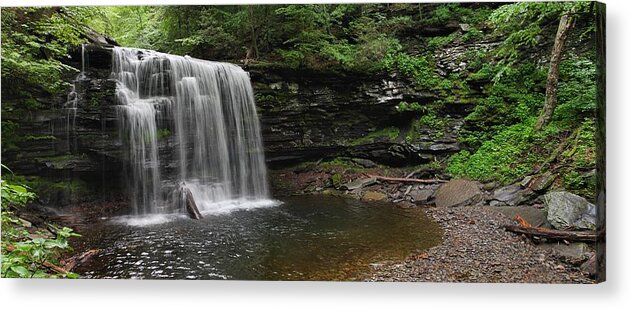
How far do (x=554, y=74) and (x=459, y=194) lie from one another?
1.75 meters

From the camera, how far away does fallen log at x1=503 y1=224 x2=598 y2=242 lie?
3166 millimetres

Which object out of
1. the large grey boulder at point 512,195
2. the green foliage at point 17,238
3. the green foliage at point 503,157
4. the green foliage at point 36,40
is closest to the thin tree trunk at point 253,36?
the green foliage at point 36,40

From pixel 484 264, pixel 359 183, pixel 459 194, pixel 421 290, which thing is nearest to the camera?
pixel 421 290

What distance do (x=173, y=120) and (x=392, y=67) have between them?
338 centimetres

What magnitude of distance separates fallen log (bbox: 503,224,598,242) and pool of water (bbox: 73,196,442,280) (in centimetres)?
76

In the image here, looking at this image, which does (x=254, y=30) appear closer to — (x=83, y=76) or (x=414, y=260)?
(x=83, y=76)

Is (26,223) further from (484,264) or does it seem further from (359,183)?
(359,183)

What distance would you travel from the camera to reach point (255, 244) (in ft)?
12.9

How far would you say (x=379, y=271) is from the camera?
3.36m

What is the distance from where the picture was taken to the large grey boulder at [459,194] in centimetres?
477

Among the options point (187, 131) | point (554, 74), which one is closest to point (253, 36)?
point (187, 131)

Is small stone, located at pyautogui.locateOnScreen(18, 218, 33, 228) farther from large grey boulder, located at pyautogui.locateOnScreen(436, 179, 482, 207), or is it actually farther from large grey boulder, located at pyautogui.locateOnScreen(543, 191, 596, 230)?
large grey boulder, located at pyautogui.locateOnScreen(543, 191, 596, 230)

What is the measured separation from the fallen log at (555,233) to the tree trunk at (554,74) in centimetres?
125

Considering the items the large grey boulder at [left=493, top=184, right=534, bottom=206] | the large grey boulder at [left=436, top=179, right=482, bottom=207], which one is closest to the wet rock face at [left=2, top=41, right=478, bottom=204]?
the large grey boulder at [left=436, top=179, right=482, bottom=207]
